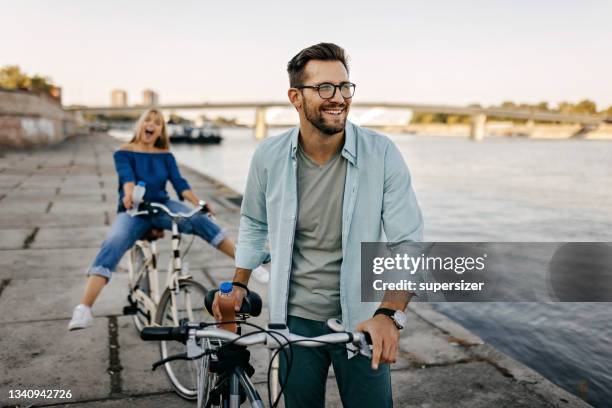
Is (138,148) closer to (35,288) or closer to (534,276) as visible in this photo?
(35,288)

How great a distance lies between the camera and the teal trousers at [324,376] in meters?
2.12

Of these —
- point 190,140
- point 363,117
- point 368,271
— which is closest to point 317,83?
point 368,271

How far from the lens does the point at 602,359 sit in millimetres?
5555

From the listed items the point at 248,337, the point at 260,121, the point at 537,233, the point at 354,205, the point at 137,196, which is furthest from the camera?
the point at 260,121

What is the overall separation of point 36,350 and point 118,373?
816 mm

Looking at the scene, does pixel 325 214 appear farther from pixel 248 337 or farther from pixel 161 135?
pixel 161 135

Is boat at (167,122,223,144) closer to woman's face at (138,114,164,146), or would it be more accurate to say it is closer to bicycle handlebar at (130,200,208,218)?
woman's face at (138,114,164,146)

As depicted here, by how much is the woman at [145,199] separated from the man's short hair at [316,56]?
234 cm

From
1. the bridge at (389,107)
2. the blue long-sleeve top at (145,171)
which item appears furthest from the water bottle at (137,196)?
the bridge at (389,107)

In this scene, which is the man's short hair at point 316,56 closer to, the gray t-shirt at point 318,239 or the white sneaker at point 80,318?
the gray t-shirt at point 318,239

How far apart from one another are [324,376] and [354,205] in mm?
730

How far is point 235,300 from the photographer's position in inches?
75.8

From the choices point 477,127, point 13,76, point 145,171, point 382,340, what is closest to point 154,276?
point 145,171

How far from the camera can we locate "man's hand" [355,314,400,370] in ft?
5.44
